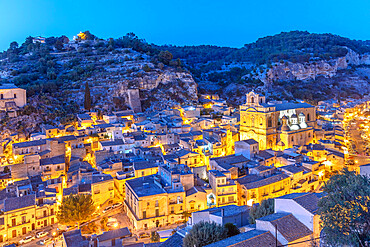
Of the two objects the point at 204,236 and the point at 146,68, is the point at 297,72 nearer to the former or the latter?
the point at 146,68

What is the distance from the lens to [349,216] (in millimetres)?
8812

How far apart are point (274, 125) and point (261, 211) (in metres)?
20.5

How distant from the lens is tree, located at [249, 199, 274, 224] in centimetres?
1399

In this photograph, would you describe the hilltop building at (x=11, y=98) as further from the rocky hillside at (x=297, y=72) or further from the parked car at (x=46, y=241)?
the rocky hillside at (x=297, y=72)

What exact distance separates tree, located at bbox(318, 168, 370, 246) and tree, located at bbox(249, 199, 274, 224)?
4.57 metres

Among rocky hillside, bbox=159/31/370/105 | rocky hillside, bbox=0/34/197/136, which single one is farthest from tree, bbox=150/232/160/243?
rocky hillside, bbox=159/31/370/105

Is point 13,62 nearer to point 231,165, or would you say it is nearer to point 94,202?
point 94,202

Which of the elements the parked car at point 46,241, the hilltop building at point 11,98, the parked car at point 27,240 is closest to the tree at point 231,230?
the parked car at point 46,241

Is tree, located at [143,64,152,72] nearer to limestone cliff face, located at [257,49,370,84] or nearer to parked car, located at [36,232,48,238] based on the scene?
limestone cliff face, located at [257,49,370,84]

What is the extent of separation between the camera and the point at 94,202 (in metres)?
21.8

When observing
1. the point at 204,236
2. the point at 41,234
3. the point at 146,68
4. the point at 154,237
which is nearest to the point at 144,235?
the point at 154,237

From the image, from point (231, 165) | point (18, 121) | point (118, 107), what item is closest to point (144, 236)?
point (231, 165)

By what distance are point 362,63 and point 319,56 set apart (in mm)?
20456

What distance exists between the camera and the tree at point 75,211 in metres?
18.7
